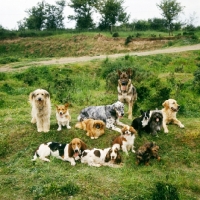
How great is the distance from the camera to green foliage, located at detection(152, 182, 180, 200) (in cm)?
794

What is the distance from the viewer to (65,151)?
385 inches

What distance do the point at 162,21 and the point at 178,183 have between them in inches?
1965

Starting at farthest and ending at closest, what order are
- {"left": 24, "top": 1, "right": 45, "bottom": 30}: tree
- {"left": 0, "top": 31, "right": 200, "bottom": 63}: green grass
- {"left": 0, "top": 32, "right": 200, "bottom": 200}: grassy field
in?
{"left": 24, "top": 1, "right": 45, "bottom": 30}: tree < {"left": 0, "top": 31, "right": 200, "bottom": 63}: green grass < {"left": 0, "top": 32, "right": 200, "bottom": 200}: grassy field

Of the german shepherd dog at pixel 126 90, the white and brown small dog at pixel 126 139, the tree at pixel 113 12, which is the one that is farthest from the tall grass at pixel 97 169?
the tree at pixel 113 12

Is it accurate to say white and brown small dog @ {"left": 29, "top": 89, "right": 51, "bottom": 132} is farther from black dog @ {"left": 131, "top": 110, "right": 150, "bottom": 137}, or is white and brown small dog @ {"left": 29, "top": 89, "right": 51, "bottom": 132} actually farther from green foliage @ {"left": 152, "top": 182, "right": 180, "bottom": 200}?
green foliage @ {"left": 152, "top": 182, "right": 180, "bottom": 200}

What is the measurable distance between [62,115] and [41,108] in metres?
0.82

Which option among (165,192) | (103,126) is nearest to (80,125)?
(103,126)

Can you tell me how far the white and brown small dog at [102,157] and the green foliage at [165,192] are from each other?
1.66 metres

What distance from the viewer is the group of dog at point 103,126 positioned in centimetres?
965

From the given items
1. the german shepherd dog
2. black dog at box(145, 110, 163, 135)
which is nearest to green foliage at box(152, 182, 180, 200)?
black dog at box(145, 110, 163, 135)

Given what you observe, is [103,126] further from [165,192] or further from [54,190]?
[165,192]

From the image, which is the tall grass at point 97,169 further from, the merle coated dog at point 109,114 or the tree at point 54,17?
the tree at point 54,17

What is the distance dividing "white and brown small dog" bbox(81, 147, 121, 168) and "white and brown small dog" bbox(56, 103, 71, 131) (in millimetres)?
1866

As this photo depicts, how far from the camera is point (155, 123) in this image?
10992 millimetres
